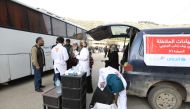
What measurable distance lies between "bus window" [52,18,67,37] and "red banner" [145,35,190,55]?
7.74 metres

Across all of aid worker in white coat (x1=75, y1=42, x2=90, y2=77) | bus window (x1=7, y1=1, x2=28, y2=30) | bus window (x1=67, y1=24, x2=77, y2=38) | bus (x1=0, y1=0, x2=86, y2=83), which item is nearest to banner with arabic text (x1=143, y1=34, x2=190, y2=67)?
aid worker in white coat (x1=75, y1=42, x2=90, y2=77)

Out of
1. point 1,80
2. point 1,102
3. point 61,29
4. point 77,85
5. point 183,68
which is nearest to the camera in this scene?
point 77,85

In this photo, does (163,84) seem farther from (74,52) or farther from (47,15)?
(47,15)

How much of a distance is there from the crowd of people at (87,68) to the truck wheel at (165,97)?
1.02 meters

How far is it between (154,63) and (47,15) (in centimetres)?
754

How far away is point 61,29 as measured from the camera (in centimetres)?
1307

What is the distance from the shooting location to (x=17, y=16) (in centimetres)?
825

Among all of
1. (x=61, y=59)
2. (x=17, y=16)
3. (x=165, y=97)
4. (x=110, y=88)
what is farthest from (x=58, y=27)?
(x=110, y=88)

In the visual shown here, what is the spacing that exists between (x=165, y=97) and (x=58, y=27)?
8789 millimetres

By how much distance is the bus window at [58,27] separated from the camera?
38.9 ft

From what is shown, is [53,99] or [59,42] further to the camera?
[59,42]

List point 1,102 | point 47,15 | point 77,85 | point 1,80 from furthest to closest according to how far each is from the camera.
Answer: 1. point 47,15
2. point 1,80
3. point 1,102
4. point 77,85

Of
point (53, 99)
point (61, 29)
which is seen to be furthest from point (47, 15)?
point (53, 99)

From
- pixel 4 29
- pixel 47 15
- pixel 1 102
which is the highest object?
pixel 47 15
